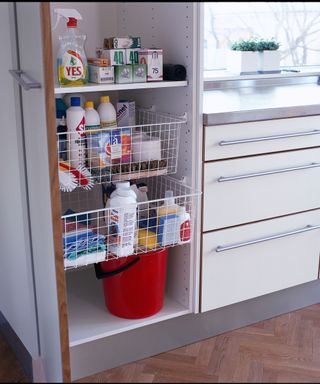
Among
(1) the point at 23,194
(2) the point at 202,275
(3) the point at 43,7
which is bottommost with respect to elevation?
(2) the point at 202,275

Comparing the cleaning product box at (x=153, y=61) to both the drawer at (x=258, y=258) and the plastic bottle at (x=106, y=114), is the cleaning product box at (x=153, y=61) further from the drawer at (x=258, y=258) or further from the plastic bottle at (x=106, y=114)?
the drawer at (x=258, y=258)

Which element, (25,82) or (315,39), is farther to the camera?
(315,39)

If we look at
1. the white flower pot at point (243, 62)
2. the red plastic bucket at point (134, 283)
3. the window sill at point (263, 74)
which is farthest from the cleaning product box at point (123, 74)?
the white flower pot at point (243, 62)

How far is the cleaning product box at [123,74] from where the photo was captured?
176 centimetres


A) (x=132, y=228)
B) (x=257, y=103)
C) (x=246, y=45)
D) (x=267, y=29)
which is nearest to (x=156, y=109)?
(x=257, y=103)

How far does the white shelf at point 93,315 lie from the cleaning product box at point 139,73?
2.69 ft

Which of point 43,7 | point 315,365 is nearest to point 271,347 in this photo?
point 315,365

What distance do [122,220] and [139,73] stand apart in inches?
18.5

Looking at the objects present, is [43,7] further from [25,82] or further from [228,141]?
[228,141]

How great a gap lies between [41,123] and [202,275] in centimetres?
87

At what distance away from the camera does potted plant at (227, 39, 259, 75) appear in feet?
8.87

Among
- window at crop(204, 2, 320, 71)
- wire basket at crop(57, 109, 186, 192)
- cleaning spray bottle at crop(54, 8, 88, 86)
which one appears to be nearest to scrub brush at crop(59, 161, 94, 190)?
wire basket at crop(57, 109, 186, 192)

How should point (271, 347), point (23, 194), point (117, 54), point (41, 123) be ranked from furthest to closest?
1. point (271, 347)
2. point (117, 54)
3. point (23, 194)
4. point (41, 123)

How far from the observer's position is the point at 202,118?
1.84 m
